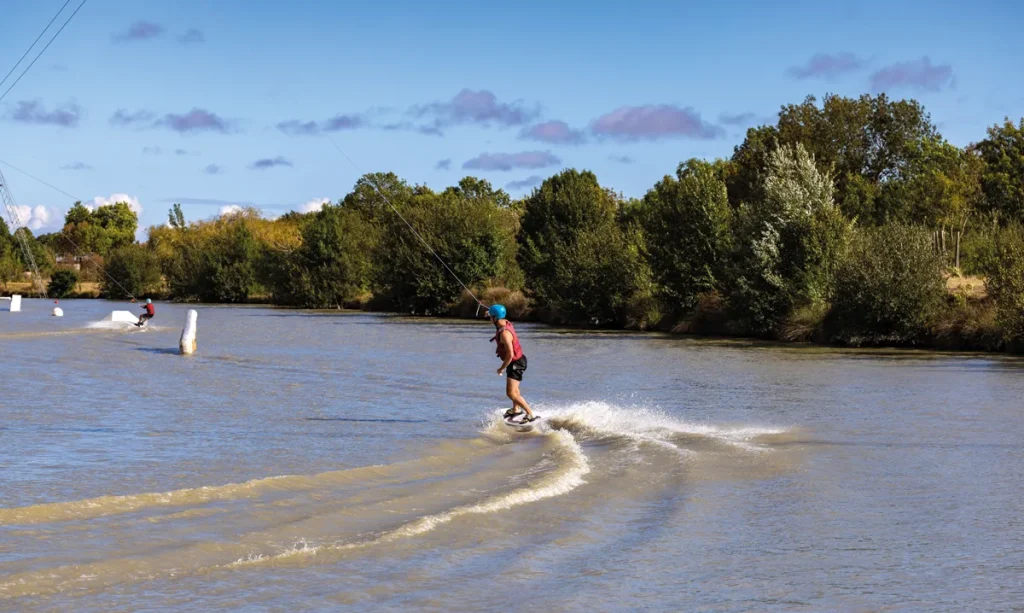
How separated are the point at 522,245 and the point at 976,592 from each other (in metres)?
72.8

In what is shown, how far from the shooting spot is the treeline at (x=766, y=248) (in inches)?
1681

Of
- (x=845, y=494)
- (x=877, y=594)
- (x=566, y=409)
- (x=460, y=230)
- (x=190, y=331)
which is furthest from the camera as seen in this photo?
(x=460, y=230)

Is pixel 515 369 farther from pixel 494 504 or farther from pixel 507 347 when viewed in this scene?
pixel 494 504

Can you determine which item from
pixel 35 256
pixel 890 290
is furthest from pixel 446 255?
pixel 35 256

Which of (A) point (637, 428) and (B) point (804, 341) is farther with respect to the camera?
(B) point (804, 341)

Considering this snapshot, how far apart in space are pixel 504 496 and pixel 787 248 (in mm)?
40037

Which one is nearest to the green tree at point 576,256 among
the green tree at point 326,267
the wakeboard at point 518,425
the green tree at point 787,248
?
the green tree at point 787,248

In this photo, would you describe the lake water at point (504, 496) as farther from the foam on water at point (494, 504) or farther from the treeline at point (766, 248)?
the treeline at point (766, 248)

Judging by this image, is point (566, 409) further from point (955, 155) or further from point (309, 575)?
point (955, 155)

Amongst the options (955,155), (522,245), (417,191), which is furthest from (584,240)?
(417,191)

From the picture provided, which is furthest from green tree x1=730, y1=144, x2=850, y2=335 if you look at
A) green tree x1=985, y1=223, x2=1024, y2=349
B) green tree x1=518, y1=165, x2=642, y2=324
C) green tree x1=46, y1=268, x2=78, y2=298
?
green tree x1=46, y1=268, x2=78, y2=298

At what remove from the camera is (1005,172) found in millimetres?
61250

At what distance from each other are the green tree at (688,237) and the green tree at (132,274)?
8584 cm

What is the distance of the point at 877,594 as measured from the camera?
8.02 m
